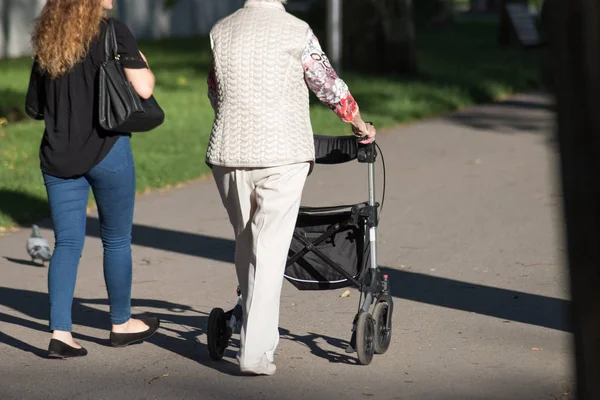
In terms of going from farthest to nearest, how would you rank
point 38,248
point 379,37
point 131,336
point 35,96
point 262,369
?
point 379,37 < point 38,248 < point 131,336 < point 35,96 < point 262,369

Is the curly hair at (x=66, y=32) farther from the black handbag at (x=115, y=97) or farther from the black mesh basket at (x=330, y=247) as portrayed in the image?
the black mesh basket at (x=330, y=247)

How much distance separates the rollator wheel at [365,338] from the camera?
212 inches

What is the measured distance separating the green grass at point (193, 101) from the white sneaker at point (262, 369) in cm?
440

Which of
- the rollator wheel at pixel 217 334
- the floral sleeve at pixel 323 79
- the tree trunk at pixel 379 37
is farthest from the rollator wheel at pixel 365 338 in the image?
the tree trunk at pixel 379 37

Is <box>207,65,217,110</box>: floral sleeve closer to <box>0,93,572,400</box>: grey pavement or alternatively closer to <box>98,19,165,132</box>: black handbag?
<box>98,19,165,132</box>: black handbag

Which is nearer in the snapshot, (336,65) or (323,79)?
(323,79)

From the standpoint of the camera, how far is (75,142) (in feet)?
17.9

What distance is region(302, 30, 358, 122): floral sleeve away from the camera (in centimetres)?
512

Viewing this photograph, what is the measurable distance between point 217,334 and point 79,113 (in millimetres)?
1233

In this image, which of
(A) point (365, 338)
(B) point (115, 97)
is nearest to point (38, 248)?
(B) point (115, 97)

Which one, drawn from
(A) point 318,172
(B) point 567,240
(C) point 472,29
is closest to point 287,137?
(B) point 567,240

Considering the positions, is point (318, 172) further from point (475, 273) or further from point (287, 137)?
point (287, 137)

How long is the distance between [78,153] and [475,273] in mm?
3123

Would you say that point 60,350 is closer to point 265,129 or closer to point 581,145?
point 265,129
